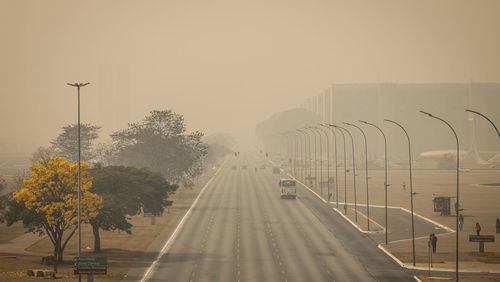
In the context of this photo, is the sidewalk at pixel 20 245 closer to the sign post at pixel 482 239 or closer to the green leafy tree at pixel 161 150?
the sign post at pixel 482 239

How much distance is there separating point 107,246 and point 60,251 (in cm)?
1227

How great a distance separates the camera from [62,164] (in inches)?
3098

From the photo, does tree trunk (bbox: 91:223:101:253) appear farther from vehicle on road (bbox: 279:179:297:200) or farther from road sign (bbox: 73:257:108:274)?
vehicle on road (bbox: 279:179:297:200)

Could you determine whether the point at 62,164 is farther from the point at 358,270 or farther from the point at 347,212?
the point at 347,212

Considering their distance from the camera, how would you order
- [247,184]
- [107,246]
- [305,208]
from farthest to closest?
[247,184] → [305,208] → [107,246]

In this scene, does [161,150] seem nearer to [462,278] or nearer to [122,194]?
[122,194]

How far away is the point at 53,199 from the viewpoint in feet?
256

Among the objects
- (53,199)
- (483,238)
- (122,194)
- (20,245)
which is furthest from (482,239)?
(20,245)

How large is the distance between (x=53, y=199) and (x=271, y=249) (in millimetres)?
20425

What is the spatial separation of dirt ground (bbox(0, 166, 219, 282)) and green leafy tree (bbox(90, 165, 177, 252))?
6.20 ft

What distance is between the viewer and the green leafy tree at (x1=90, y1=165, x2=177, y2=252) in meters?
84.6

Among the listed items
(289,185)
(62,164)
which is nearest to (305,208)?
(289,185)

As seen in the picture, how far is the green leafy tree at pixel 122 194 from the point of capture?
84625 mm

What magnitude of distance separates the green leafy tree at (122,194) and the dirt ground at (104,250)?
1.89 metres
